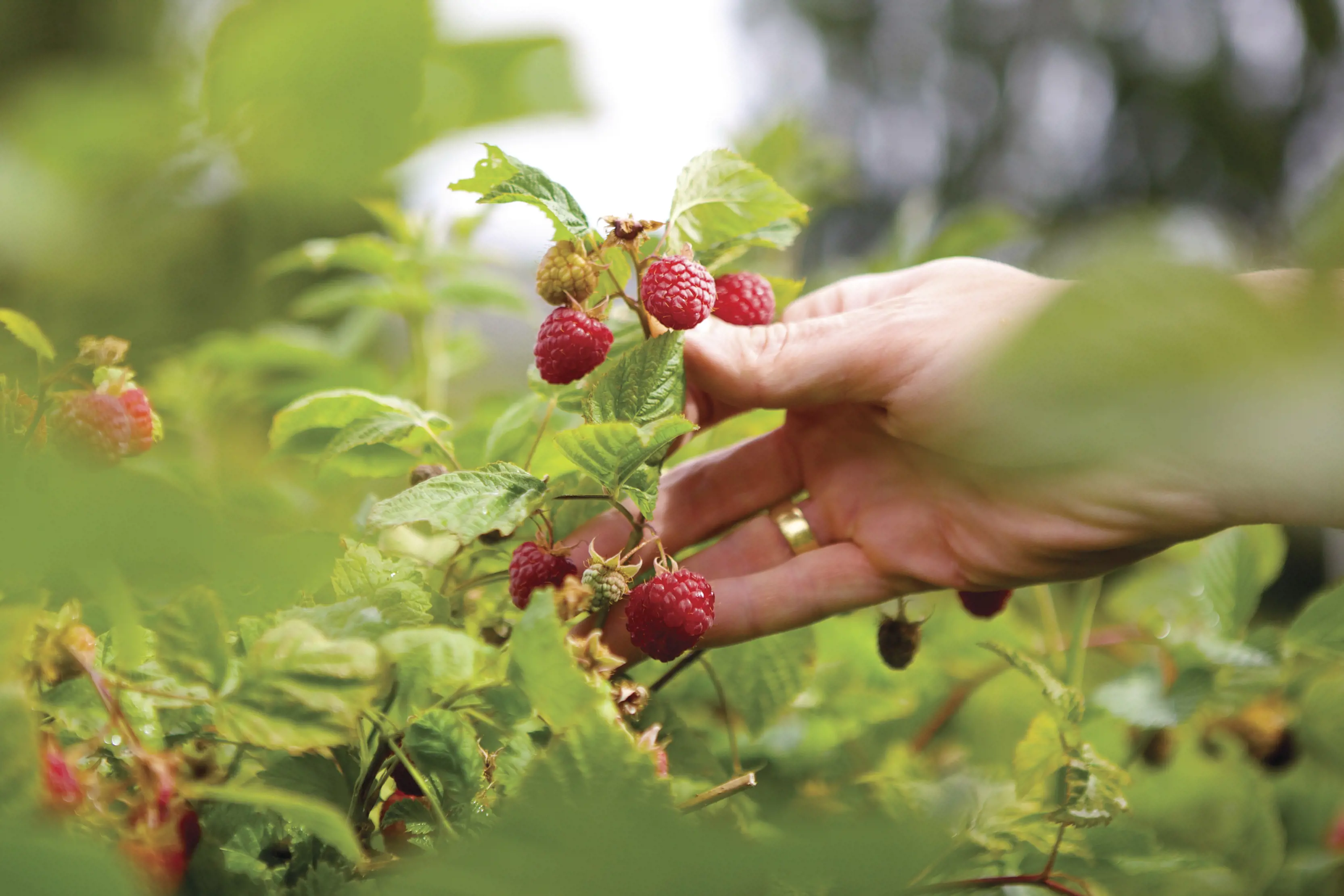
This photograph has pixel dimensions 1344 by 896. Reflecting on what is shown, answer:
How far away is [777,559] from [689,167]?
31 cm

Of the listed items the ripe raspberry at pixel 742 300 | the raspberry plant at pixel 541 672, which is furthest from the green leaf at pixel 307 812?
the ripe raspberry at pixel 742 300

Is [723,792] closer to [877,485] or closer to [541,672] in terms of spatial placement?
[541,672]

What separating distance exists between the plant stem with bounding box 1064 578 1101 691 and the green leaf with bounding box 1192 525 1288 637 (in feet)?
0.43

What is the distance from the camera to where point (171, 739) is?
1.34 ft

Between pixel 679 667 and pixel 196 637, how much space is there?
0.29 m

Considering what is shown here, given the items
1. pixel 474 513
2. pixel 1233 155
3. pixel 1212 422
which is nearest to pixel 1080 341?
pixel 1212 422

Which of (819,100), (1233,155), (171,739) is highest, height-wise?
(171,739)

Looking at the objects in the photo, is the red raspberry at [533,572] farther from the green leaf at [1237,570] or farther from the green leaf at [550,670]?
the green leaf at [1237,570]

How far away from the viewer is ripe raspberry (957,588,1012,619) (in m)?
0.69

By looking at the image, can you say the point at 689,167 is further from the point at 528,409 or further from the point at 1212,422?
the point at 1212,422

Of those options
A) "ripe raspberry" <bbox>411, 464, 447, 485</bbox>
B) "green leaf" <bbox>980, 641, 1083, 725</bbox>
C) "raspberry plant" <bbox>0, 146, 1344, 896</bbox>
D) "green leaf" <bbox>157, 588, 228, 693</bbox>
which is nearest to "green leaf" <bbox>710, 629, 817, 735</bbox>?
"raspberry plant" <bbox>0, 146, 1344, 896</bbox>

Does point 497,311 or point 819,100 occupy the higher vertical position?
point 497,311

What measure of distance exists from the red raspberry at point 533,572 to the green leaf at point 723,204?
186 millimetres

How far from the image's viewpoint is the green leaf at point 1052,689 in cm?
54
